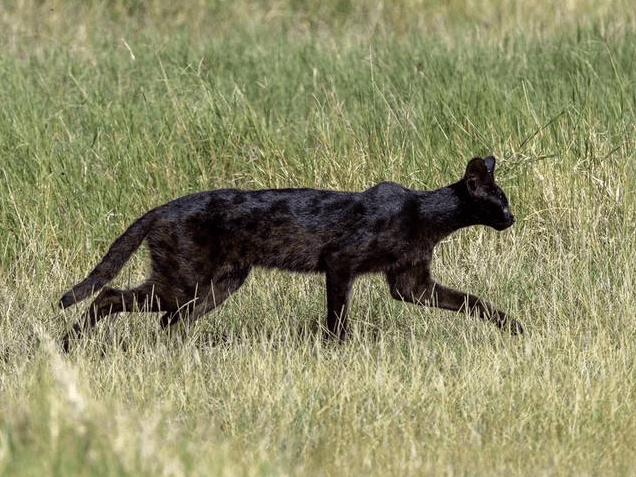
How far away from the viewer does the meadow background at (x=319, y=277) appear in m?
4.63

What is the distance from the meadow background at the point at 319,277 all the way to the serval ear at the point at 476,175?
2.34ft

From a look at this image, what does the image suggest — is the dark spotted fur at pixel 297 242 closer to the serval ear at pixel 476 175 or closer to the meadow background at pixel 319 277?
the serval ear at pixel 476 175

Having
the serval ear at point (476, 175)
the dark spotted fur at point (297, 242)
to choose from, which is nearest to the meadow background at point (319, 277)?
the dark spotted fur at point (297, 242)

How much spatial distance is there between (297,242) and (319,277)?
1.21 metres

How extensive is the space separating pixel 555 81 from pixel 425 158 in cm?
138

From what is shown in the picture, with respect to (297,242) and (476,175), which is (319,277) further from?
(476,175)

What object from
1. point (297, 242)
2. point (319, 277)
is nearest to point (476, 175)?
point (297, 242)

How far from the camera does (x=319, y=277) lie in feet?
24.3

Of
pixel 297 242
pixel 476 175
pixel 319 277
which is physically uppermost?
pixel 476 175

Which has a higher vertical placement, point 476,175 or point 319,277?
point 476,175

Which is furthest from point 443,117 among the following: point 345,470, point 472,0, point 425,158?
point 472,0

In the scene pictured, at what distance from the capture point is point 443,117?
27.2 feet

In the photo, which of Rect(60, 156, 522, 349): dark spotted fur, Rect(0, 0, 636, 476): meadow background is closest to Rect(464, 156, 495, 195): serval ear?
Rect(60, 156, 522, 349): dark spotted fur

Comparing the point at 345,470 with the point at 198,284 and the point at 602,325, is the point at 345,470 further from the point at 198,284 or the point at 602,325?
the point at 602,325
